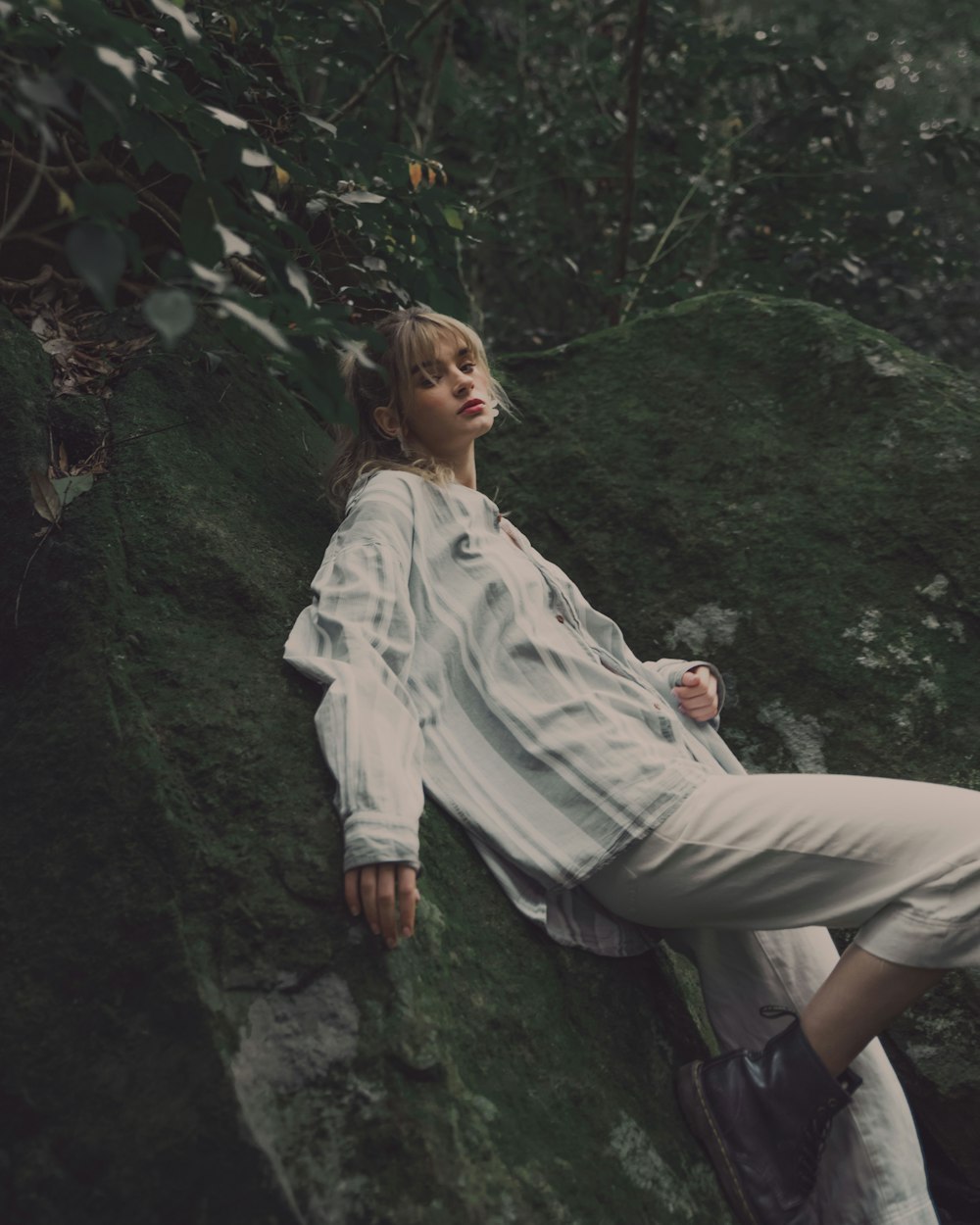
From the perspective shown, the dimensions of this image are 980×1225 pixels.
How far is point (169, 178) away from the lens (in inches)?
129

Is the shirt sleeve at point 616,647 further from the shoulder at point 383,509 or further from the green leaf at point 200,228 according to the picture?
the green leaf at point 200,228

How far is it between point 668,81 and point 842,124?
1794 millimetres

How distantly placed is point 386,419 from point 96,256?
4.96 ft

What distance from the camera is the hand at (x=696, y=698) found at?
2.56 m

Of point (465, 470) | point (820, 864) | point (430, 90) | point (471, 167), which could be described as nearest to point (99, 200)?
point (465, 470)

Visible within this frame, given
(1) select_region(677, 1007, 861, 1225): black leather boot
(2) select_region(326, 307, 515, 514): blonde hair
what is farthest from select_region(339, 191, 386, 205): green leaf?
(1) select_region(677, 1007, 861, 1225): black leather boot

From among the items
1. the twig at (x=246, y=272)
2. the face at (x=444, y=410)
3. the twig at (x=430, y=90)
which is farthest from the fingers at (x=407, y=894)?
the twig at (x=430, y=90)

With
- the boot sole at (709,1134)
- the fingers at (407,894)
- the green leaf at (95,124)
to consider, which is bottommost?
the boot sole at (709,1134)

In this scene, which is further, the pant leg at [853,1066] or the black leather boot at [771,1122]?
the pant leg at [853,1066]

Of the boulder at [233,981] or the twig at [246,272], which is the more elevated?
the twig at [246,272]

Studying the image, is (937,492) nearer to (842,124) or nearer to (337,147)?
(337,147)

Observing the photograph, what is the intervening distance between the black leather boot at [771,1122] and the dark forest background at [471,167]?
139 centimetres

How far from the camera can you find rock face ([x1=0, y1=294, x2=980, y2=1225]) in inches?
64.6

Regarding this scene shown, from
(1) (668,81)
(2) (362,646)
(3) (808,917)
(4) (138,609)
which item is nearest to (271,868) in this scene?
(2) (362,646)
